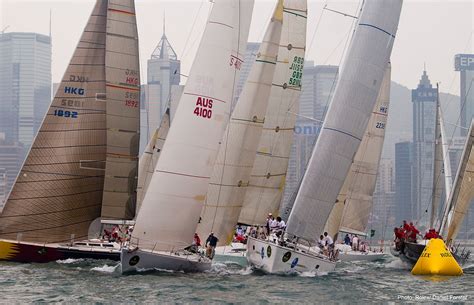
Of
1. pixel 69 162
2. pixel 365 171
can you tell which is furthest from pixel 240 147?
pixel 365 171

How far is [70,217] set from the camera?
33.5 m

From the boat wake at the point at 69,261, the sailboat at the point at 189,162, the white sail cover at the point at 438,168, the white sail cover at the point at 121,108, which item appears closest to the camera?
Result: the sailboat at the point at 189,162

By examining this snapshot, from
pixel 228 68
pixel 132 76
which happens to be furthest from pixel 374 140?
pixel 228 68

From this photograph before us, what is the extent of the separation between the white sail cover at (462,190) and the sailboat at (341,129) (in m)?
7.90

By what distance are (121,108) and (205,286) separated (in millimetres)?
10392

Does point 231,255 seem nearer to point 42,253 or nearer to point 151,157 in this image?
point 42,253

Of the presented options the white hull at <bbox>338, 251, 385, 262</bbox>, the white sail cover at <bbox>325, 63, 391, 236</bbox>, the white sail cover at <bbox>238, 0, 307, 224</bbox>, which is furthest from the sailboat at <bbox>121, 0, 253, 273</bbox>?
the white sail cover at <bbox>325, 63, 391, 236</bbox>

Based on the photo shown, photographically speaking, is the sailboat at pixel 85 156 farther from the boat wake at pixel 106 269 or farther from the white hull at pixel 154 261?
the white hull at pixel 154 261

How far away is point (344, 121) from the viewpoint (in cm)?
3116

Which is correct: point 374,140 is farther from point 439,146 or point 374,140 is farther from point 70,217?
point 70,217

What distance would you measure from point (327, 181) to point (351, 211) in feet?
63.2

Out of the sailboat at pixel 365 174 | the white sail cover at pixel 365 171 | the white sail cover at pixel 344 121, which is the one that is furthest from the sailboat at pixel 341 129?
the white sail cover at pixel 365 171

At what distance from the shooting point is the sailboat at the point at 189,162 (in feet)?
93.5

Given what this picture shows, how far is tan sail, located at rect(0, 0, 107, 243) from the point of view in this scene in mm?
32750
